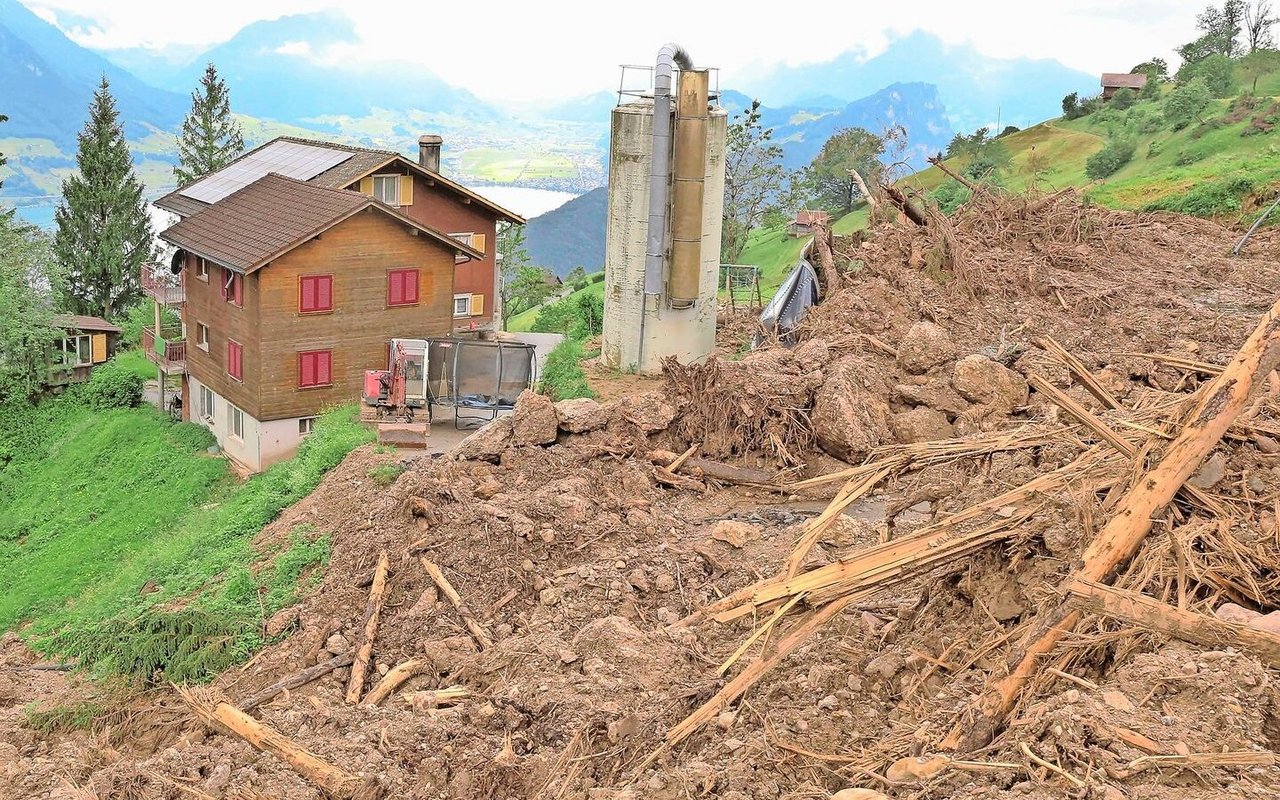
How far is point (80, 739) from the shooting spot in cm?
1435

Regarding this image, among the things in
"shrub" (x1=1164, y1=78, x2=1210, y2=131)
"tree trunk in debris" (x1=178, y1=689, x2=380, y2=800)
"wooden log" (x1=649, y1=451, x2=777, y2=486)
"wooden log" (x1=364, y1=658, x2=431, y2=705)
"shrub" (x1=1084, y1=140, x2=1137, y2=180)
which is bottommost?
"wooden log" (x1=364, y1=658, x2=431, y2=705)

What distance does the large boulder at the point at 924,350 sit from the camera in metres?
18.2

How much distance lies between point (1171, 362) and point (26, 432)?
4736 cm

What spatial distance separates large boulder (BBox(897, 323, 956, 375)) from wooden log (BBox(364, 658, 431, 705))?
9.40 m

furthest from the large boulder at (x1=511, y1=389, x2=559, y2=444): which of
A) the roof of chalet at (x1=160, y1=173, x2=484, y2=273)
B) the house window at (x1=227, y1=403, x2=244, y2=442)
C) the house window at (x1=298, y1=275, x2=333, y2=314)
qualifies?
the house window at (x1=227, y1=403, x2=244, y2=442)

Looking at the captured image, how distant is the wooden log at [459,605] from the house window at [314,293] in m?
22.3

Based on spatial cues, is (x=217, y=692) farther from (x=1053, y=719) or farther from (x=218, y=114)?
(x=218, y=114)

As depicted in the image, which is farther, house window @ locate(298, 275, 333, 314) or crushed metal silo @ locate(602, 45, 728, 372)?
house window @ locate(298, 275, 333, 314)

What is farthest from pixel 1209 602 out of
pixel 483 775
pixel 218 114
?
pixel 218 114

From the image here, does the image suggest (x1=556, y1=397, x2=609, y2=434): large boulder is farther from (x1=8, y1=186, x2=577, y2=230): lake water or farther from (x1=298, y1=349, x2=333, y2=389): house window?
(x1=8, y1=186, x2=577, y2=230): lake water

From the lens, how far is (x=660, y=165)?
2441cm

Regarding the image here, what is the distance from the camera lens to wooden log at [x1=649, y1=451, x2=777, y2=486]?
1647 centimetres

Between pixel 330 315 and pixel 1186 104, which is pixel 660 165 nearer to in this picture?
pixel 330 315

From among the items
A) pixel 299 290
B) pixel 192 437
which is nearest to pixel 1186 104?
pixel 299 290
